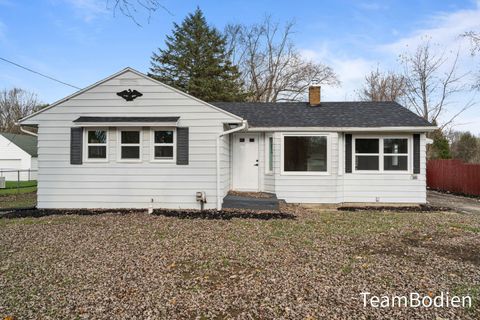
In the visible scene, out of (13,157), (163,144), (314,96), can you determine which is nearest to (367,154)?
(314,96)

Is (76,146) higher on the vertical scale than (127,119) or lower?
lower

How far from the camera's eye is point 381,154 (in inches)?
408

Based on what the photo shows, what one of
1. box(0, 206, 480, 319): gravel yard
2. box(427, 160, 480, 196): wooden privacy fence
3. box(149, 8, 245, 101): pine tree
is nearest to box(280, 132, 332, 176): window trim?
box(0, 206, 480, 319): gravel yard

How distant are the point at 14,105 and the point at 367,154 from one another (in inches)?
1654

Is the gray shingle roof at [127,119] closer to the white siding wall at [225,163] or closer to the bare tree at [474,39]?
the white siding wall at [225,163]

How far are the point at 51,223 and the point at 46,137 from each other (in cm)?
291

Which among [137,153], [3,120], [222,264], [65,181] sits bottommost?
[222,264]

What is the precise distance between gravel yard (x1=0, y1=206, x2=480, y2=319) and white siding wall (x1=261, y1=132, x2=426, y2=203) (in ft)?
7.96

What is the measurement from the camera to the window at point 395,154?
1030cm

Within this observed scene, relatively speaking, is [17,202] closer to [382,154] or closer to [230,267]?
[230,267]

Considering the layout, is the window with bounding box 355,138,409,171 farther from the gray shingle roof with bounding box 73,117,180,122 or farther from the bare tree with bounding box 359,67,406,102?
the bare tree with bounding box 359,67,406,102

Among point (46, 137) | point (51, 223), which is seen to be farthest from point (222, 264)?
point (46, 137)

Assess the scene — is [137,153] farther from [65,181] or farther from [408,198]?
[408,198]

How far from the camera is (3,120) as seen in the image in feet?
123
